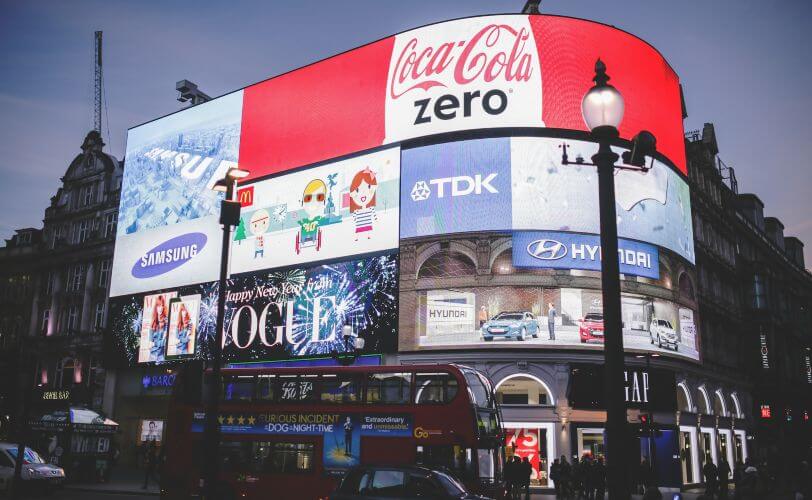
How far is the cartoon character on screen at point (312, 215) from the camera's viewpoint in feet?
125

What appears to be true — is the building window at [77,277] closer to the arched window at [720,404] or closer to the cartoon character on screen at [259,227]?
the cartoon character on screen at [259,227]

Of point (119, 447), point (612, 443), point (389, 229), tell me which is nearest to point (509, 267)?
point (389, 229)

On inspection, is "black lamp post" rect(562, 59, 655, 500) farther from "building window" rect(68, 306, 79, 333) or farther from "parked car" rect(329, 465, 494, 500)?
→ "building window" rect(68, 306, 79, 333)

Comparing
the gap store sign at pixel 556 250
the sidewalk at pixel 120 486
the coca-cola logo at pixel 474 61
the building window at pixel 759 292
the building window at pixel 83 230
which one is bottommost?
the sidewalk at pixel 120 486

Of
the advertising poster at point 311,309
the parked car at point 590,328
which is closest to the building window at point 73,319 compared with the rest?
the advertising poster at point 311,309

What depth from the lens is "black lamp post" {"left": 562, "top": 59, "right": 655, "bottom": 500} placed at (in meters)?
6.79

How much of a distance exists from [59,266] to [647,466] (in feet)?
152

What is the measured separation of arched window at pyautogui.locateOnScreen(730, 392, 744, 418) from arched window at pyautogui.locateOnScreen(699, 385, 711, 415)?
560cm

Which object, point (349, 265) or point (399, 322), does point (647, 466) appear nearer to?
point (399, 322)

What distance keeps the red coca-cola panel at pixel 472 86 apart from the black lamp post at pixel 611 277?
26527 mm

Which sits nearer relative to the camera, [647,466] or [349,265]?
[647,466]

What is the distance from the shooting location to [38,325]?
53.4m

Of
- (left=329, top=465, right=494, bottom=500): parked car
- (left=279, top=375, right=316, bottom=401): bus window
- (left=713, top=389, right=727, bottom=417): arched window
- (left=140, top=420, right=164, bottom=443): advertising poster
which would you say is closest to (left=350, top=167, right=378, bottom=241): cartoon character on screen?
(left=279, top=375, right=316, bottom=401): bus window

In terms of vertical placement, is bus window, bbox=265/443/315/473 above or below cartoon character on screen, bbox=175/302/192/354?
below
